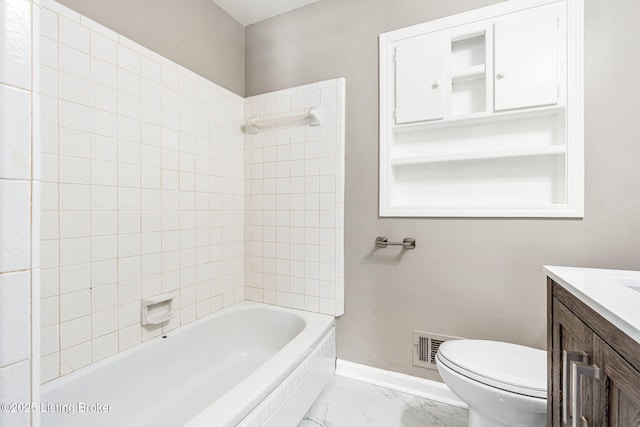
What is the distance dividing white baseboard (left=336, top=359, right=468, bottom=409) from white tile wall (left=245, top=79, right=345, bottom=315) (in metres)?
0.36

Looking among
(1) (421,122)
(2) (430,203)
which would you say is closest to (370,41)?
(1) (421,122)

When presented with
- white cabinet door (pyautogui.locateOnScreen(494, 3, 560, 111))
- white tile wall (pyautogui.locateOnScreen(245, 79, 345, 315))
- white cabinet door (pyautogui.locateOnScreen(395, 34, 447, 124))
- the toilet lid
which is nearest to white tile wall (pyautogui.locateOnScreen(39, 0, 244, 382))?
white tile wall (pyautogui.locateOnScreen(245, 79, 345, 315))

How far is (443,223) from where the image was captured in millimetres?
1602

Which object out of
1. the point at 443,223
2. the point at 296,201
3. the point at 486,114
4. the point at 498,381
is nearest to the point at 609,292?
the point at 498,381

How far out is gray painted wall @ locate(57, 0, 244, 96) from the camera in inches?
52.6

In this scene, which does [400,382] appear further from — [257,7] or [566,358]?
[257,7]

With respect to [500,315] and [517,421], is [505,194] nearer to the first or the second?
[500,315]

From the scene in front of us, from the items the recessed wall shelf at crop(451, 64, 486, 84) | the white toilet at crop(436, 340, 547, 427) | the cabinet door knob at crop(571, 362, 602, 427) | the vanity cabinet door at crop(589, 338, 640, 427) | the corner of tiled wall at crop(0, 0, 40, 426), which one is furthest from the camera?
the recessed wall shelf at crop(451, 64, 486, 84)

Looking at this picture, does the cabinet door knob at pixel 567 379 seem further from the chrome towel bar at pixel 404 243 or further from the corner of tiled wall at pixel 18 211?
the corner of tiled wall at pixel 18 211

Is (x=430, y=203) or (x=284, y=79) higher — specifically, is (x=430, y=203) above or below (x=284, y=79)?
A: below

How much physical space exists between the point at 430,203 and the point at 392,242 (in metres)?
0.32

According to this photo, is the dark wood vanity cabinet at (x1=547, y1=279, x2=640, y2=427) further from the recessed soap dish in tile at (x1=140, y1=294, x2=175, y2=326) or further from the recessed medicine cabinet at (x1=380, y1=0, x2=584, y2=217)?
the recessed soap dish in tile at (x1=140, y1=294, x2=175, y2=326)

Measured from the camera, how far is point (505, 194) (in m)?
1.54

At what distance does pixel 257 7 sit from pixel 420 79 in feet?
4.03
